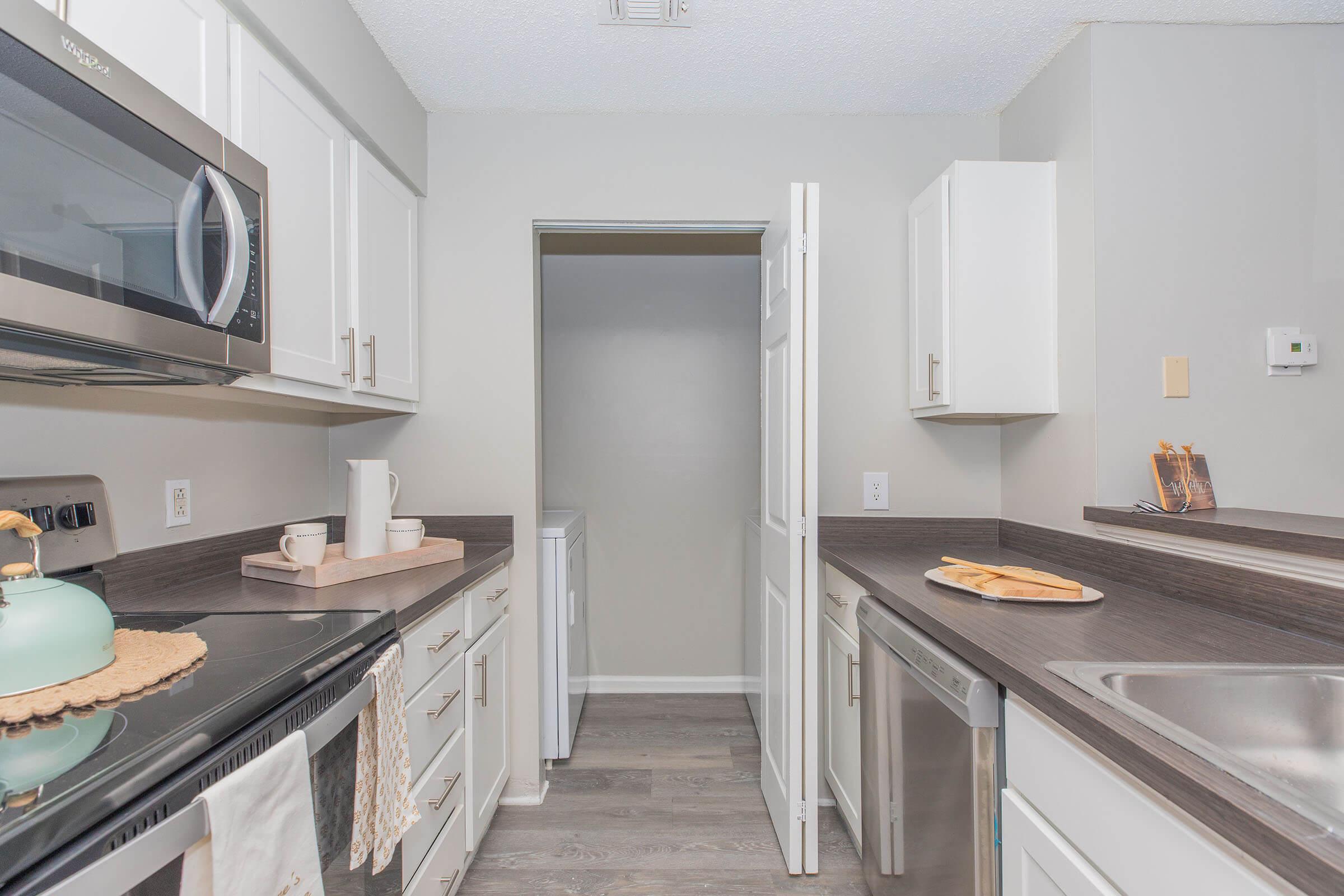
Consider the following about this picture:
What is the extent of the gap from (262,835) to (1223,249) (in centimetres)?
231

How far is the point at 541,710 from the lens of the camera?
8.16ft

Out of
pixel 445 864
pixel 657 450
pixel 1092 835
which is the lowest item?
pixel 445 864

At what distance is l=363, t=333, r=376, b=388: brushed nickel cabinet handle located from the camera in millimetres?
1856

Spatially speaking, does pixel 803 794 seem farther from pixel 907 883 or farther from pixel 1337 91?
pixel 1337 91

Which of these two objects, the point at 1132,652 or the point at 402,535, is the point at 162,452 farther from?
the point at 1132,652

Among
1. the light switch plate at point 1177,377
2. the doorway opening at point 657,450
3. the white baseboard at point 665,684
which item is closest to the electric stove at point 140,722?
the light switch plate at point 1177,377

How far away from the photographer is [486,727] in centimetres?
202

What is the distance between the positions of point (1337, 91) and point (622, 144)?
76.4 inches

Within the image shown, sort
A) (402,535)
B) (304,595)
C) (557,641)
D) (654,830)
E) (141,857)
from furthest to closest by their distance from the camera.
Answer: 1. (557,641)
2. (654,830)
3. (402,535)
4. (304,595)
5. (141,857)

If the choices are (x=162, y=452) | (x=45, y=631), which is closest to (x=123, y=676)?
(x=45, y=631)

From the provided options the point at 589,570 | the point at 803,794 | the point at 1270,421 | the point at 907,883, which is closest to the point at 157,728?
the point at 907,883

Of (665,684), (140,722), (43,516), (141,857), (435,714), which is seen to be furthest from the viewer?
(665,684)

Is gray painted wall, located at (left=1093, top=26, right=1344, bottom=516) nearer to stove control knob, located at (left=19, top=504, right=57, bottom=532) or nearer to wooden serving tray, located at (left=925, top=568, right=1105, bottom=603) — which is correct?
wooden serving tray, located at (left=925, top=568, right=1105, bottom=603)

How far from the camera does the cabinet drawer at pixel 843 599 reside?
1927mm
